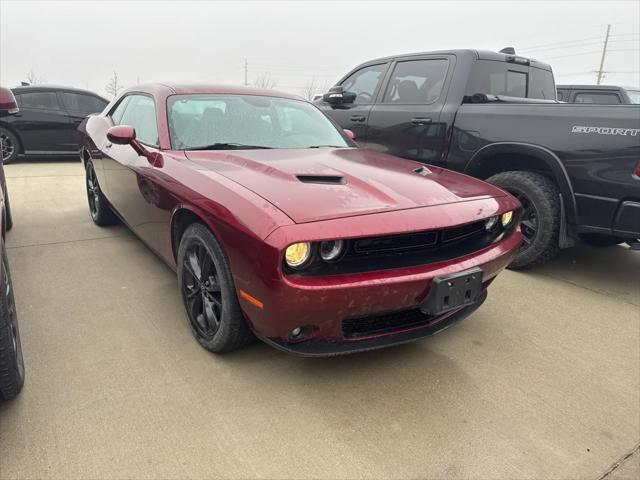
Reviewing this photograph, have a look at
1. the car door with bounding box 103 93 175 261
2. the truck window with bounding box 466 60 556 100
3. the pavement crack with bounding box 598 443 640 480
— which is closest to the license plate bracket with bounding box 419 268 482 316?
the pavement crack with bounding box 598 443 640 480

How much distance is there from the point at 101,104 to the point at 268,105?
7.07m

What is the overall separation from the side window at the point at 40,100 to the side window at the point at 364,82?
6029 mm

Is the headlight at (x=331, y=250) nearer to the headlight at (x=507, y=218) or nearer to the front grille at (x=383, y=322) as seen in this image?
the front grille at (x=383, y=322)

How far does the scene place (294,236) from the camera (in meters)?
1.82

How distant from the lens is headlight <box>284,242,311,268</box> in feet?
6.20

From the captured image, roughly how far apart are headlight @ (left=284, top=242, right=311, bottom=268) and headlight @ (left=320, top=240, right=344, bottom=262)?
0.29ft

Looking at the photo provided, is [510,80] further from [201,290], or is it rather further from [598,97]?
[598,97]

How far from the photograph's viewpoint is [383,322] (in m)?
2.23

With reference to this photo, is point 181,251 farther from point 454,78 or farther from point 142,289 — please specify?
point 454,78

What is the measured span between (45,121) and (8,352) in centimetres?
804

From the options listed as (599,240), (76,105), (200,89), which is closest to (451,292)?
(200,89)

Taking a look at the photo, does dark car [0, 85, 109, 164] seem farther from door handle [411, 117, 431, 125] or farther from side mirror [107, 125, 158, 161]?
door handle [411, 117, 431, 125]

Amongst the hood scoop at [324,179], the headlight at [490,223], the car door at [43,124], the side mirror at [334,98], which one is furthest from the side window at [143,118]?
the car door at [43,124]

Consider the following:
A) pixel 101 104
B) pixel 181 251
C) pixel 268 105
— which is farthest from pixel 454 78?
pixel 101 104
